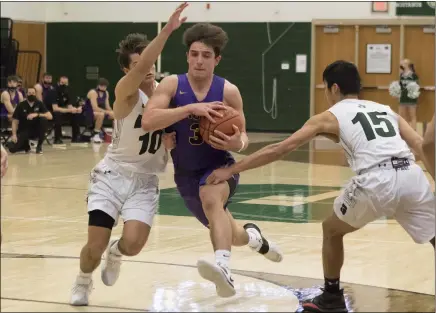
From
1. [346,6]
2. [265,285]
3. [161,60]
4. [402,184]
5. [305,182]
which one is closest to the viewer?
[402,184]

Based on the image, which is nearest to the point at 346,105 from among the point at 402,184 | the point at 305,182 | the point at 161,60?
the point at 402,184

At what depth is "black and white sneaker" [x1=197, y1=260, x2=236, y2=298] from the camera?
5.11 metres

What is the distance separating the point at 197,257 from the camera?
7.43m

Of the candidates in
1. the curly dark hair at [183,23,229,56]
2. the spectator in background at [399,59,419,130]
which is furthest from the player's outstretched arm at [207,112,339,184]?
the spectator in background at [399,59,419,130]

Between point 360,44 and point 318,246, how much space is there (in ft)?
50.7

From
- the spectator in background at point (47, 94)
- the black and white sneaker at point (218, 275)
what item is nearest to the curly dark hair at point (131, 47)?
the black and white sneaker at point (218, 275)

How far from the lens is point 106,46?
24922 mm

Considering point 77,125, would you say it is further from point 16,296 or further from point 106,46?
point 16,296

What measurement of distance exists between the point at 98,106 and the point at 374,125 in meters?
15.3

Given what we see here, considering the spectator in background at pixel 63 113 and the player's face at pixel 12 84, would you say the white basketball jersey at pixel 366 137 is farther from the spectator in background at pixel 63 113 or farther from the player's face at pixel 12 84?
the spectator in background at pixel 63 113

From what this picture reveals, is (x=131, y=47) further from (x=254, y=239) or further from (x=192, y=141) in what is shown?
(x=254, y=239)

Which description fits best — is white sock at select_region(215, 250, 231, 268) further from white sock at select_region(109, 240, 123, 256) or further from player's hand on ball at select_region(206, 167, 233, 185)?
white sock at select_region(109, 240, 123, 256)

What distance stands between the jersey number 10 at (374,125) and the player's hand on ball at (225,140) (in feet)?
2.33

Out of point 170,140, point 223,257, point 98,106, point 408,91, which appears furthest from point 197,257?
point 408,91
